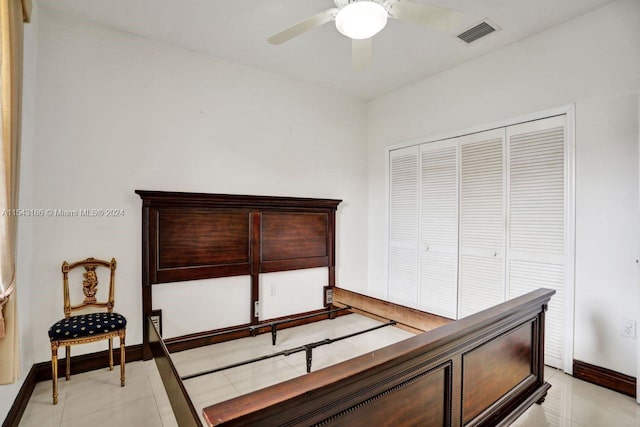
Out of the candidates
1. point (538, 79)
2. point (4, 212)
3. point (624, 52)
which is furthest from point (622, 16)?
point (4, 212)

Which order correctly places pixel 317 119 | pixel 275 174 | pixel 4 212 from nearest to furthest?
pixel 4 212, pixel 275 174, pixel 317 119

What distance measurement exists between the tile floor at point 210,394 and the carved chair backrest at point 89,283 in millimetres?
536

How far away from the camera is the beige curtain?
1547 mm

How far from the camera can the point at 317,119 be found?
4.24 meters

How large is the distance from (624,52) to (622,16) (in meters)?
0.27

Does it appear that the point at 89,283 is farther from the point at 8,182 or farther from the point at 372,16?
the point at 372,16

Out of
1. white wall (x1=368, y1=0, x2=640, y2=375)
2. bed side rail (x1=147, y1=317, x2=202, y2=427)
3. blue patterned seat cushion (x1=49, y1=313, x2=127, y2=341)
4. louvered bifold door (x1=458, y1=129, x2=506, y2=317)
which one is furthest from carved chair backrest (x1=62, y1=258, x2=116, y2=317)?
white wall (x1=368, y1=0, x2=640, y2=375)

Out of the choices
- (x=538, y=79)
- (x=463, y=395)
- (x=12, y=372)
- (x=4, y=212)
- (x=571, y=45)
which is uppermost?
(x=571, y=45)

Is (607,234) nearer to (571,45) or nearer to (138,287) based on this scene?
(571,45)

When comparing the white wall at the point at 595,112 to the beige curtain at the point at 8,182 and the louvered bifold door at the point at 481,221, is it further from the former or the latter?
the beige curtain at the point at 8,182

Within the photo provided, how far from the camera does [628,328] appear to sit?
245cm

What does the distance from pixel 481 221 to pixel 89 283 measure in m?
3.61

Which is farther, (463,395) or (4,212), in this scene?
(463,395)

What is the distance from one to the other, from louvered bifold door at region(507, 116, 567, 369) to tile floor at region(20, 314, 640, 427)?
1.67 ft
